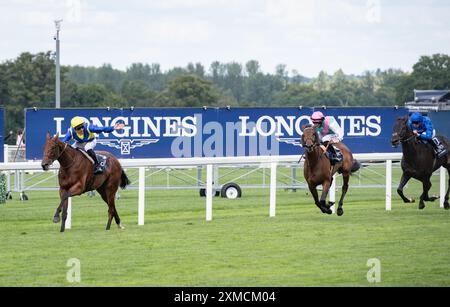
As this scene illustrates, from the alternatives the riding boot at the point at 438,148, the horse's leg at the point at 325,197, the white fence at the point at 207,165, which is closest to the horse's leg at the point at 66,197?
the white fence at the point at 207,165

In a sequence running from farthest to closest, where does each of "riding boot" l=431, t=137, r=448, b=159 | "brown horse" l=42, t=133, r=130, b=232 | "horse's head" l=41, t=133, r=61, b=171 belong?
"riding boot" l=431, t=137, r=448, b=159, "brown horse" l=42, t=133, r=130, b=232, "horse's head" l=41, t=133, r=61, b=171

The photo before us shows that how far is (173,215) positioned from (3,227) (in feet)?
11.0

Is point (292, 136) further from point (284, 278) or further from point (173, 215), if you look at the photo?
point (284, 278)

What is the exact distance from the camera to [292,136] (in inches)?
965

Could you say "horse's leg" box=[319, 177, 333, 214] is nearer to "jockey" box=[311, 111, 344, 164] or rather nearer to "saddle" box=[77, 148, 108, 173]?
"jockey" box=[311, 111, 344, 164]

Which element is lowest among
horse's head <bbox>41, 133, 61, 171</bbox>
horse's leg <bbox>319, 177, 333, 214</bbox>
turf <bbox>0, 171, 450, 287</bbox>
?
turf <bbox>0, 171, 450, 287</bbox>

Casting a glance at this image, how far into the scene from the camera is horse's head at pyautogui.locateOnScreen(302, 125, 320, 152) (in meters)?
16.0

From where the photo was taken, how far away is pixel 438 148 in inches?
740

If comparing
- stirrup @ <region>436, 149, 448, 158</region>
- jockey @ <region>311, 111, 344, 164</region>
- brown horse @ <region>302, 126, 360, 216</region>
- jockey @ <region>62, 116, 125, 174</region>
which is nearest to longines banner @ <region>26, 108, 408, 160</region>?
stirrup @ <region>436, 149, 448, 158</region>

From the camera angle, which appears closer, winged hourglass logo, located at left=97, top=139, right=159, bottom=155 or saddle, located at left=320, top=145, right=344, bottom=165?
saddle, located at left=320, top=145, right=344, bottom=165

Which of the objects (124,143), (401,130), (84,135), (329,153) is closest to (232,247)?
(84,135)

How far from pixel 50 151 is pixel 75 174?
0.61 metres
